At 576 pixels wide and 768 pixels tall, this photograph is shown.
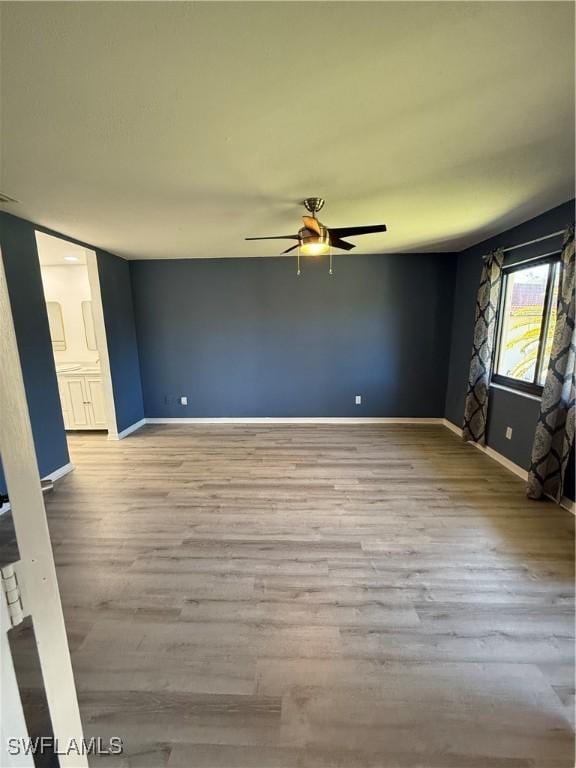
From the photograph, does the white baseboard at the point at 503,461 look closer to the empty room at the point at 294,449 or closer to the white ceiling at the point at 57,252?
the empty room at the point at 294,449

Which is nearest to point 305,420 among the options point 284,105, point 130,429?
point 130,429

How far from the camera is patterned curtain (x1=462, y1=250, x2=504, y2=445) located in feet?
11.3

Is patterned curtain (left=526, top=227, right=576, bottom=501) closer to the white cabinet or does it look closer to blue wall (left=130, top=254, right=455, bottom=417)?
blue wall (left=130, top=254, right=455, bottom=417)

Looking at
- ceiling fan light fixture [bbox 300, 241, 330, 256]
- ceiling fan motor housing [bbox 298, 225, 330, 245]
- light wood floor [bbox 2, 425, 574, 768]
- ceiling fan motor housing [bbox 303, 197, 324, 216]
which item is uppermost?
ceiling fan motor housing [bbox 303, 197, 324, 216]

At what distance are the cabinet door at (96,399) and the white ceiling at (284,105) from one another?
2301 mm

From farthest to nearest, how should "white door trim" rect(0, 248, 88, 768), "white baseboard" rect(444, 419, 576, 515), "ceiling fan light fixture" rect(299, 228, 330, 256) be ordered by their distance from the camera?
"white baseboard" rect(444, 419, 576, 515) → "ceiling fan light fixture" rect(299, 228, 330, 256) → "white door trim" rect(0, 248, 88, 768)

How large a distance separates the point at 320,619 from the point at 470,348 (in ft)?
12.1

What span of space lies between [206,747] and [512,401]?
3551mm

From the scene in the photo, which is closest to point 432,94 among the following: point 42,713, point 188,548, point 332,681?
point 332,681

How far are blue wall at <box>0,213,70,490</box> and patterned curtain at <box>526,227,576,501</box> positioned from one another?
4.43 m

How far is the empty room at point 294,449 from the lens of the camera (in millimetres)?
1078

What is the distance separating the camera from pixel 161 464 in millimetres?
3504

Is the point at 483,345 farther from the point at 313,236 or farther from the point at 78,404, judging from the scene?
the point at 78,404

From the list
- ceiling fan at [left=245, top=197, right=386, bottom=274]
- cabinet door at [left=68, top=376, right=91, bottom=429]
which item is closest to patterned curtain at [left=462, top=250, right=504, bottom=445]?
ceiling fan at [left=245, top=197, right=386, bottom=274]
